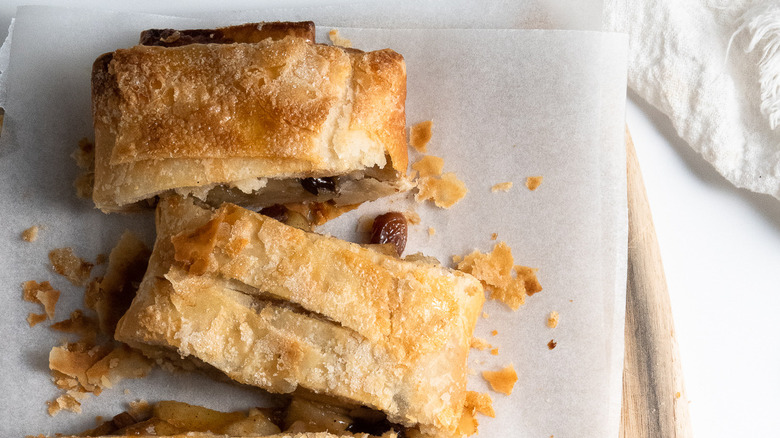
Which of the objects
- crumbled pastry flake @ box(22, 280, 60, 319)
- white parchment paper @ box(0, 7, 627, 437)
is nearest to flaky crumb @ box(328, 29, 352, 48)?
white parchment paper @ box(0, 7, 627, 437)

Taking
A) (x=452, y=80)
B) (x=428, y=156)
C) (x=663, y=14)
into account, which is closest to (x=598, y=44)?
(x=663, y=14)

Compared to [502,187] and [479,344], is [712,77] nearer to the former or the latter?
[502,187]

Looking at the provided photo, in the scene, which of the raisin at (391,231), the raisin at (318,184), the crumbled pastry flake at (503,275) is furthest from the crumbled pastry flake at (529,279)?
the raisin at (318,184)

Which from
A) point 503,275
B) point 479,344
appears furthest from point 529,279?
point 479,344

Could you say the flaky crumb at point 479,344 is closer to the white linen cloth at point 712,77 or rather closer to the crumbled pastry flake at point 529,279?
the crumbled pastry flake at point 529,279

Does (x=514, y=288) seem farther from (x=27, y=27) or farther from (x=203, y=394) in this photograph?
(x=27, y=27)
